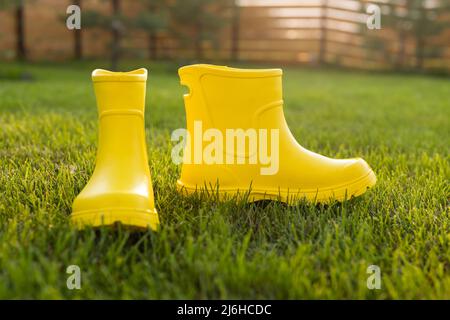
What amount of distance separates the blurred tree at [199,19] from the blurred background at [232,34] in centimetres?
2

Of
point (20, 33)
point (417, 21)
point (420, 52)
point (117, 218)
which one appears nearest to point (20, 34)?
point (20, 33)

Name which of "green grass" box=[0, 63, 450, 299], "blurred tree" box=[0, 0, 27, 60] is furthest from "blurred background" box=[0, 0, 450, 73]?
"green grass" box=[0, 63, 450, 299]

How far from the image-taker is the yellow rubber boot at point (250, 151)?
4.33 feet

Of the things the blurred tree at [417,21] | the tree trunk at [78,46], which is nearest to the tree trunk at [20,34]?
the tree trunk at [78,46]

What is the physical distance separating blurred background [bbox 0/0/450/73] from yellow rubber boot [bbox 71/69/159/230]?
754cm

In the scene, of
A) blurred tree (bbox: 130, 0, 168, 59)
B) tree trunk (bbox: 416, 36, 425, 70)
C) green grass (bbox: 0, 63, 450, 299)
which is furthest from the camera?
tree trunk (bbox: 416, 36, 425, 70)

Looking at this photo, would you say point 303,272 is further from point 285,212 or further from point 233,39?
point 233,39

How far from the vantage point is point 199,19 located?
31.6 ft

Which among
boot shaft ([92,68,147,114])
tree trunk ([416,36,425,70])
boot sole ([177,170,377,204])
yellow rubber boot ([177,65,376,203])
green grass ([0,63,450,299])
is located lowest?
green grass ([0,63,450,299])

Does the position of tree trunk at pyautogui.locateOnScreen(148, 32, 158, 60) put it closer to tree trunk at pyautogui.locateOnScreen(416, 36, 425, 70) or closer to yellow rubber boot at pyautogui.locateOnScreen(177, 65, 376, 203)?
tree trunk at pyautogui.locateOnScreen(416, 36, 425, 70)

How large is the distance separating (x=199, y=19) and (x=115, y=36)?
2.53 metres

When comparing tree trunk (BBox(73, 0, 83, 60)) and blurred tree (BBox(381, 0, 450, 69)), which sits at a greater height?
blurred tree (BBox(381, 0, 450, 69))

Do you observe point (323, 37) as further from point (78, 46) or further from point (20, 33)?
point (20, 33)

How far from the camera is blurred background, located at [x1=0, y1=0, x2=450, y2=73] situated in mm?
8914
